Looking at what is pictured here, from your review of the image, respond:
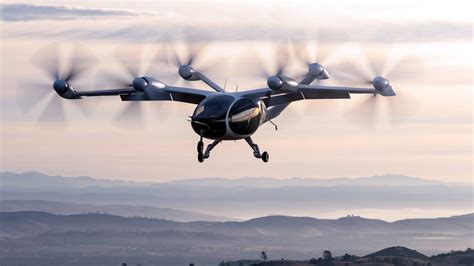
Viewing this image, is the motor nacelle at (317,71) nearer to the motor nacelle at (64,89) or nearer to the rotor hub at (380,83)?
the rotor hub at (380,83)

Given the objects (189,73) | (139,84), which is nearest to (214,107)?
(139,84)

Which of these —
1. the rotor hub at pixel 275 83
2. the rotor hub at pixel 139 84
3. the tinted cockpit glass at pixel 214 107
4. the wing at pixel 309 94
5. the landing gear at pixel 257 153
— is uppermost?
the rotor hub at pixel 139 84

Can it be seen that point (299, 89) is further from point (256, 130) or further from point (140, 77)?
point (140, 77)

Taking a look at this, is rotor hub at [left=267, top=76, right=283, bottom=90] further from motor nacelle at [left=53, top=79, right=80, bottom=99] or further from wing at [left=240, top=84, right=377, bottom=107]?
motor nacelle at [left=53, top=79, right=80, bottom=99]

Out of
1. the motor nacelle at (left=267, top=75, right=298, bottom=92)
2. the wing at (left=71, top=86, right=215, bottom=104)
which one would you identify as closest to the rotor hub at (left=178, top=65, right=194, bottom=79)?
the wing at (left=71, top=86, right=215, bottom=104)

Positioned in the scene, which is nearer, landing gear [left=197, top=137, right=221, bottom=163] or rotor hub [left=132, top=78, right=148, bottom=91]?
landing gear [left=197, top=137, right=221, bottom=163]

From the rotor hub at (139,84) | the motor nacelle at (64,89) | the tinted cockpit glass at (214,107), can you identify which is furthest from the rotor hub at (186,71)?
the tinted cockpit glass at (214,107)

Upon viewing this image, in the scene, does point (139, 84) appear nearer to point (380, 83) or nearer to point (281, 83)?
point (281, 83)

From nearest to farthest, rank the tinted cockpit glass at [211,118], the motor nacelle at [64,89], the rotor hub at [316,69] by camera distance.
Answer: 1. the tinted cockpit glass at [211,118]
2. the motor nacelle at [64,89]
3. the rotor hub at [316,69]
